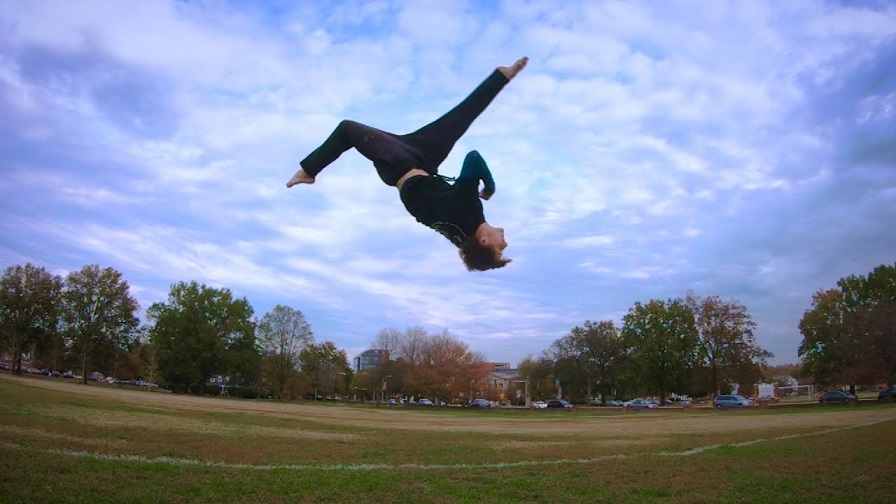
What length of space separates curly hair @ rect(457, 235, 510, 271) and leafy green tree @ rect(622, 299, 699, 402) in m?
70.6

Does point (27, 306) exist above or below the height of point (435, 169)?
above

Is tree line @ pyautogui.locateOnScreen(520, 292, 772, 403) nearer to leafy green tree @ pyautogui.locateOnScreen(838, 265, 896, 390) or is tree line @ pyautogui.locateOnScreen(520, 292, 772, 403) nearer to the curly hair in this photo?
leafy green tree @ pyautogui.locateOnScreen(838, 265, 896, 390)

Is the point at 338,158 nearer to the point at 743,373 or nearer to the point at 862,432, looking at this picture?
the point at 862,432

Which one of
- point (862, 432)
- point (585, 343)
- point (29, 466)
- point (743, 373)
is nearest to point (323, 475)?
point (29, 466)

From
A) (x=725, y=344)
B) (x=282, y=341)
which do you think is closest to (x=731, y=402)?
(x=725, y=344)

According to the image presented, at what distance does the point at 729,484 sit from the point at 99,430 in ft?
56.2

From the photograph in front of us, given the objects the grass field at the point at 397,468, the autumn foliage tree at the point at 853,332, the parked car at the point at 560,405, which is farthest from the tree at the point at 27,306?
the autumn foliage tree at the point at 853,332

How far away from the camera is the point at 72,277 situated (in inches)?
2756

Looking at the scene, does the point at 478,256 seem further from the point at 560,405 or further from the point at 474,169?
the point at 560,405

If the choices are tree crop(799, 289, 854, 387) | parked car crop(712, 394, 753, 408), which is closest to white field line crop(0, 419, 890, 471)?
parked car crop(712, 394, 753, 408)

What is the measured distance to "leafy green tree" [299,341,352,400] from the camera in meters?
89.0

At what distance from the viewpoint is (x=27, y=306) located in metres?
70.8

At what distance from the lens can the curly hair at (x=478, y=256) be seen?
3.64m

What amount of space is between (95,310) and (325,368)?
112 ft
